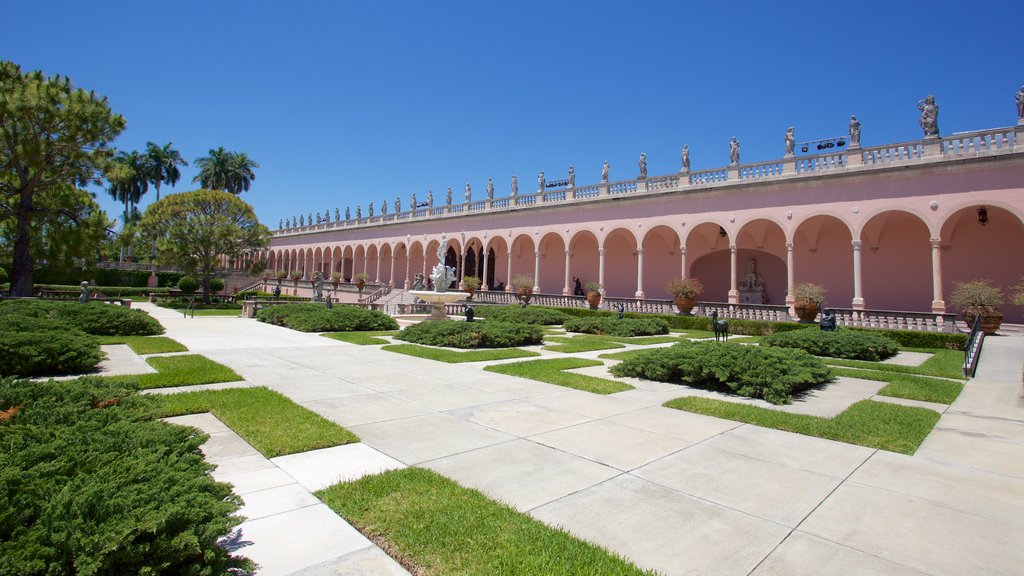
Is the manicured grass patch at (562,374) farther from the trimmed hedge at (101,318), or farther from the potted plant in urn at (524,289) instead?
the potted plant in urn at (524,289)

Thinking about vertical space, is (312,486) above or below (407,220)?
below

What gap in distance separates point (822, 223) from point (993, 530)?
27.6m

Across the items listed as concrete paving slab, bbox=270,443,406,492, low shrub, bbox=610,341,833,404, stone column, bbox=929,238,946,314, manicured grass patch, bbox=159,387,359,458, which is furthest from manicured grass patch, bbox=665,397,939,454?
stone column, bbox=929,238,946,314

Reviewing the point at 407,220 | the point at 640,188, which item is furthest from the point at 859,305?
the point at 407,220

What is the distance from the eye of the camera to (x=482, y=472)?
463cm

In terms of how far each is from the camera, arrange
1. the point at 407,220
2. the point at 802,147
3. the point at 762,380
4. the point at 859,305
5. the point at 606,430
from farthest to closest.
Answer: the point at 407,220
the point at 802,147
the point at 859,305
the point at 762,380
the point at 606,430

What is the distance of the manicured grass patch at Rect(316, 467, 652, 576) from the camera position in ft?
9.75

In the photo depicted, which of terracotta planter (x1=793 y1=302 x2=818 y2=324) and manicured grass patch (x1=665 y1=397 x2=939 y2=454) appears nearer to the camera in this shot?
manicured grass patch (x1=665 y1=397 x2=939 y2=454)

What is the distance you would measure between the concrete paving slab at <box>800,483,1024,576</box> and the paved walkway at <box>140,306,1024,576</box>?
0.01m

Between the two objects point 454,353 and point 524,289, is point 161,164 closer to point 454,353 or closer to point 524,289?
point 524,289

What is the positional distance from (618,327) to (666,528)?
17.4m

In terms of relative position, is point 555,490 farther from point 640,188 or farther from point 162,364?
point 640,188

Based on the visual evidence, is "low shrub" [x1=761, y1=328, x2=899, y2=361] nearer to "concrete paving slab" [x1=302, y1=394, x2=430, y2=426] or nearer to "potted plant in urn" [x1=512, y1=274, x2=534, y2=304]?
"concrete paving slab" [x1=302, y1=394, x2=430, y2=426]

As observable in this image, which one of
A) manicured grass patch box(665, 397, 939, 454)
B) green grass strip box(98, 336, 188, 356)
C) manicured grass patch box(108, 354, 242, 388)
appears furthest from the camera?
green grass strip box(98, 336, 188, 356)
